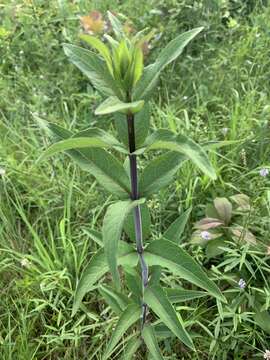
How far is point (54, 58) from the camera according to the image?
3.10 meters

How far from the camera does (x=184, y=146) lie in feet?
3.54

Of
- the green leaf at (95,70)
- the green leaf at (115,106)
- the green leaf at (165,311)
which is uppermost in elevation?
the green leaf at (95,70)

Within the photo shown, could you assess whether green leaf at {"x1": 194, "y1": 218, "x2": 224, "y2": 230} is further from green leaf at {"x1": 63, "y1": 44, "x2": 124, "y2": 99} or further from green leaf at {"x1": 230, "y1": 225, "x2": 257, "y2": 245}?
green leaf at {"x1": 63, "y1": 44, "x2": 124, "y2": 99}

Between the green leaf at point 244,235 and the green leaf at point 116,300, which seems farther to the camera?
the green leaf at point 244,235

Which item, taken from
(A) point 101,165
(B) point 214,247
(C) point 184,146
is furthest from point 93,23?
(C) point 184,146

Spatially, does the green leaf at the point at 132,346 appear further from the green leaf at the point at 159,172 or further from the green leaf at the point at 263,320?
the green leaf at the point at 159,172

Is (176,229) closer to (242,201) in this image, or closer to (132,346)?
(132,346)

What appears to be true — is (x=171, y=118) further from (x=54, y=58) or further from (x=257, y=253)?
(x=54, y=58)

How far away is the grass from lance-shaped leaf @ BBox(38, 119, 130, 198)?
33cm

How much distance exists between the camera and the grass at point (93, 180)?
1873 mm

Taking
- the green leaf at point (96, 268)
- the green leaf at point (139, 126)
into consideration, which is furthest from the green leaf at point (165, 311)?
the green leaf at point (139, 126)

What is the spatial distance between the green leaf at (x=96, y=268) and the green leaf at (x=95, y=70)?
1.41ft

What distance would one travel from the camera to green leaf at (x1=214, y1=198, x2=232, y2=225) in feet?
6.59

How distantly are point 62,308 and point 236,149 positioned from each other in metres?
1.04
